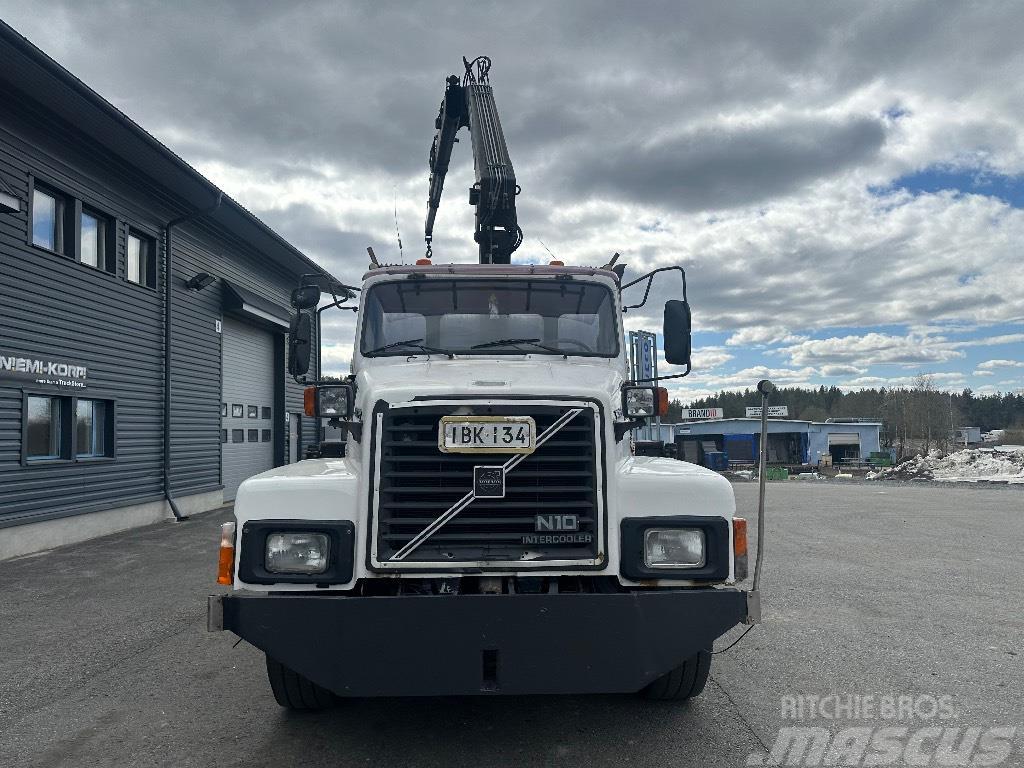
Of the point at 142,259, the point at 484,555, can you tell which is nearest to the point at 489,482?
the point at 484,555

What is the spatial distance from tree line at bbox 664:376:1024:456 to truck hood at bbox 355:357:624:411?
61.9 meters

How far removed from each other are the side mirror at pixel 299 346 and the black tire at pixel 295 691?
2100 mm

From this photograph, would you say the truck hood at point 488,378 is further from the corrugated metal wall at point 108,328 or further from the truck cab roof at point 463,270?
the corrugated metal wall at point 108,328

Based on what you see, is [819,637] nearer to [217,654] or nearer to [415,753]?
[415,753]

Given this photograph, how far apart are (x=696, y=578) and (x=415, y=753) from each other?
1646 millimetres

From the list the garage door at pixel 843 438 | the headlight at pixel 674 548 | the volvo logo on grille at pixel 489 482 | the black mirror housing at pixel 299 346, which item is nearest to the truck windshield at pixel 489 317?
the black mirror housing at pixel 299 346

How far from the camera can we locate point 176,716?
14.1 feet

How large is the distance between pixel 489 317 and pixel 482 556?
6.78 feet

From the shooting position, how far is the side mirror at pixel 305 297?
536cm

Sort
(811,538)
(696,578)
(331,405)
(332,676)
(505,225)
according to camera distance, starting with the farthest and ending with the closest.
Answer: (811,538)
(505,225)
(331,405)
(696,578)
(332,676)

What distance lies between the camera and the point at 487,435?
360cm

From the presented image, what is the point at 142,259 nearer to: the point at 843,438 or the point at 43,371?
the point at 43,371

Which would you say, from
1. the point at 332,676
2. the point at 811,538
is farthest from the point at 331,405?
the point at 811,538

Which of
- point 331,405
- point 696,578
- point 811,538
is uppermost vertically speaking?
point 331,405
